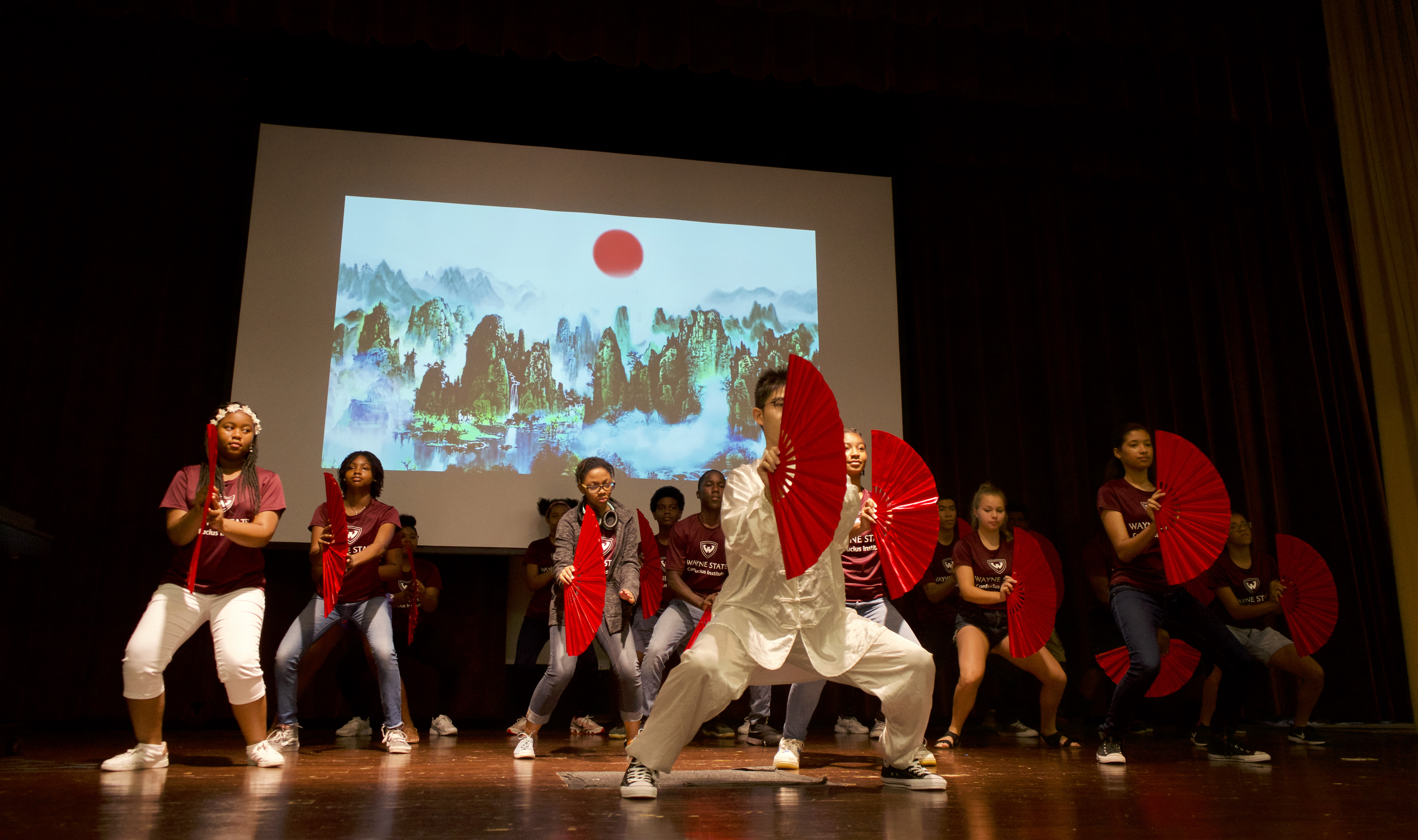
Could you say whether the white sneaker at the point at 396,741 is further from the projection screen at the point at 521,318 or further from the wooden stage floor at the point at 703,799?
the projection screen at the point at 521,318

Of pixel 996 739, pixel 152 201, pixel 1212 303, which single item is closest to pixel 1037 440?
pixel 1212 303

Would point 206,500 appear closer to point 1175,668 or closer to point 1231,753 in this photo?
point 1231,753

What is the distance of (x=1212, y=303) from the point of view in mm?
7695

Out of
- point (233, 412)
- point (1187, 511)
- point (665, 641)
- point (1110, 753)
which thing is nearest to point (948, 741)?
point (1110, 753)

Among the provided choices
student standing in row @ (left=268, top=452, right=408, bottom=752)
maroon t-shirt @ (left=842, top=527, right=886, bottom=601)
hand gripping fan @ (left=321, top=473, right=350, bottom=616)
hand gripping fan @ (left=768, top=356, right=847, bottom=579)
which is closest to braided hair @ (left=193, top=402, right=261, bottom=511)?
hand gripping fan @ (left=321, top=473, right=350, bottom=616)

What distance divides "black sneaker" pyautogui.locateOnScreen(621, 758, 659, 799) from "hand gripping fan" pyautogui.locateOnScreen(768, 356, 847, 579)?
2.37 ft

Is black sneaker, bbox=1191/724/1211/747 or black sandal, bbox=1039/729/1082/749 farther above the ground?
black sneaker, bbox=1191/724/1211/747

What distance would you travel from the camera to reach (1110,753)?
405 centimetres

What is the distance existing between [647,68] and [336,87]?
2202mm

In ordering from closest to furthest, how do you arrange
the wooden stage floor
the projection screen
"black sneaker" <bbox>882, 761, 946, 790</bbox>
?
1. the wooden stage floor
2. "black sneaker" <bbox>882, 761, 946, 790</bbox>
3. the projection screen

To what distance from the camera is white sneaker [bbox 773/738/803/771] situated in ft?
12.2

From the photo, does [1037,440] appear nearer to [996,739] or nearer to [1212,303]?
[1212,303]

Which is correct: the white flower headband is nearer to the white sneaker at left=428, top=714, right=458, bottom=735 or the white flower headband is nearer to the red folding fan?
the white sneaker at left=428, top=714, right=458, bottom=735

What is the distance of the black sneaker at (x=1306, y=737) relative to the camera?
509cm
